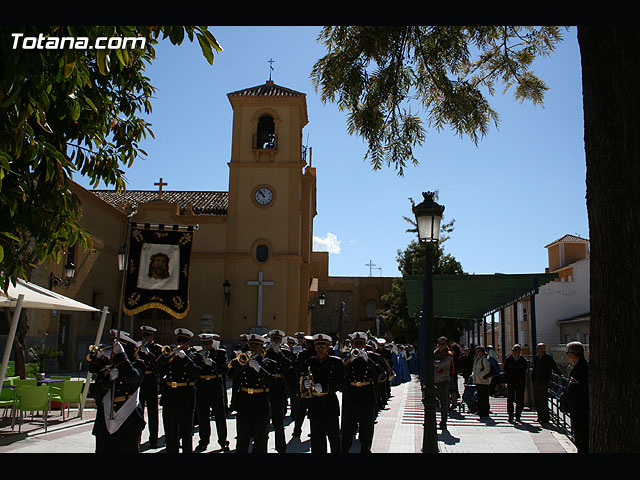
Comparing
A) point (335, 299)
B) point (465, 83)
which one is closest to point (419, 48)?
point (465, 83)

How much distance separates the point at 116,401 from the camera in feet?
23.3

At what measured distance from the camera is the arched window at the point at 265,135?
110 ft

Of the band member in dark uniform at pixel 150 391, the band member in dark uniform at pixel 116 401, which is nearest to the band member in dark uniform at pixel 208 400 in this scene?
the band member in dark uniform at pixel 150 391

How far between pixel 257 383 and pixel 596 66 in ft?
20.2

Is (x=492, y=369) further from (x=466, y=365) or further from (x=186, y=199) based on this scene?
(x=186, y=199)

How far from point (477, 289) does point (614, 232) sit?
531 inches

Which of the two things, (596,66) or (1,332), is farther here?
(1,332)

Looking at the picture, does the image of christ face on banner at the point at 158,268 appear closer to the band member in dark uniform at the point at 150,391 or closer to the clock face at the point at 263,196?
the band member in dark uniform at the point at 150,391

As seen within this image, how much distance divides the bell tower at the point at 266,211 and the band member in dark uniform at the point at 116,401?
2408 cm

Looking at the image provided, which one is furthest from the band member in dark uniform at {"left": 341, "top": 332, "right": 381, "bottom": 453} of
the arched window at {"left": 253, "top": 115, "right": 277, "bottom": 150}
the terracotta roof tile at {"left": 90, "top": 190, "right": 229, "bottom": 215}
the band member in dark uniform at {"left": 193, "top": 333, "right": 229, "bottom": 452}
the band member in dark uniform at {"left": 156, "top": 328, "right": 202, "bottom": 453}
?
the terracotta roof tile at {"left": 90, "top": 190, "right": 229, "bottom": 215}

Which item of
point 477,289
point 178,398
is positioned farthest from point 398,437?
point 477,289

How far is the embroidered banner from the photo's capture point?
41.8 feet
